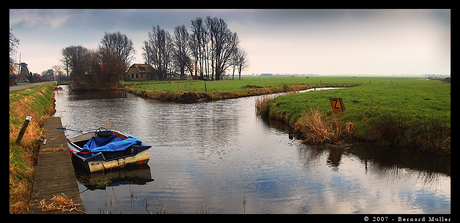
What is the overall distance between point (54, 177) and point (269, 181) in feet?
21.0

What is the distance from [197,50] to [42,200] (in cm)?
7072

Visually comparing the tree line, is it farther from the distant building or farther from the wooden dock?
the wooden dock

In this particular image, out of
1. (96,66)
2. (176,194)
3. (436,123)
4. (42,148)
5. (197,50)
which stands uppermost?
(197,50)

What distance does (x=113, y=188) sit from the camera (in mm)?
8859

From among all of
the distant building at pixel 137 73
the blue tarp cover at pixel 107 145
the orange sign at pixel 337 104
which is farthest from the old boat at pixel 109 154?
the distant building at pixel 137 73

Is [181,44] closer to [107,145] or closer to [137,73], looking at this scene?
[137,73]

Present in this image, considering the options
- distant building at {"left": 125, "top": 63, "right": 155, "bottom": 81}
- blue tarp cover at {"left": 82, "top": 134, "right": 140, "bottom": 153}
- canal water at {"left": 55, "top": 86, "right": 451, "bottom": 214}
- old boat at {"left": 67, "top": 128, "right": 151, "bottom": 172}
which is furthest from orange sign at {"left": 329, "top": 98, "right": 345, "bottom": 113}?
distant building at {"left": 125, "top": 63, "right": 155, "bottom": 81}

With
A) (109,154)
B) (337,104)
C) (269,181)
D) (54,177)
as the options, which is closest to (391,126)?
(337,104)

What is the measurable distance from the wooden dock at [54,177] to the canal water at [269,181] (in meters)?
0.67

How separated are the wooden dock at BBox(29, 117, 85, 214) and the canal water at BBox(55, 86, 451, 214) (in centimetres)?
67

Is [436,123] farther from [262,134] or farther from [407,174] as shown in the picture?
[262,134]

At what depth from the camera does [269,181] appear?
9.27m
